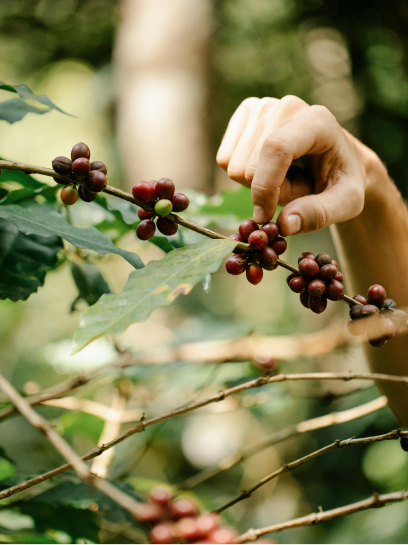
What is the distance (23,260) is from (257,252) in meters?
0.41

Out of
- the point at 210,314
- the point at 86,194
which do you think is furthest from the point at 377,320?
the point at 210,314

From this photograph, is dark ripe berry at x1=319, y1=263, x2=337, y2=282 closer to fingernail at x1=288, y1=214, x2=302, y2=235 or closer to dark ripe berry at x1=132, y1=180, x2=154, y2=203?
fingernail at x1=288, y1=214, x2=302, y2=235

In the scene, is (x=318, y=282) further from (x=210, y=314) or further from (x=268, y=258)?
(x=210, y=314)

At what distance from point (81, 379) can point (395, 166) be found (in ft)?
9.25

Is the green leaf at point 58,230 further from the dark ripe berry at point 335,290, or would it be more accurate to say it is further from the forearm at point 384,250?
the forearm at point 384,250

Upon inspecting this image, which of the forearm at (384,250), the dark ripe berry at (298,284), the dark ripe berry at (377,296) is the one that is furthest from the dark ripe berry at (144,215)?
the forearm at (384,250)

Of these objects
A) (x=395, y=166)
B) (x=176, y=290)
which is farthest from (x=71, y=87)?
(x=176, y=290)

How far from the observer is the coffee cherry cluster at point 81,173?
19.0 inches

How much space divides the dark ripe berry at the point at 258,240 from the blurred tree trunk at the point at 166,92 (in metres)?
1.85

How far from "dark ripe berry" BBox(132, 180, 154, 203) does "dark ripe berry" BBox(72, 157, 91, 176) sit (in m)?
0.06

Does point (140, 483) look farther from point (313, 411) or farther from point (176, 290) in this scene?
point (313, 411)

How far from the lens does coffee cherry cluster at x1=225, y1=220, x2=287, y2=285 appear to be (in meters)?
0.50

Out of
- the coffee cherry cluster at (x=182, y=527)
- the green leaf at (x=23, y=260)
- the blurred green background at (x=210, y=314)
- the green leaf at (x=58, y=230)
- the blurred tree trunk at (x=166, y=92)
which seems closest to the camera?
the coffee cherry cluster at (x=182, y=527)

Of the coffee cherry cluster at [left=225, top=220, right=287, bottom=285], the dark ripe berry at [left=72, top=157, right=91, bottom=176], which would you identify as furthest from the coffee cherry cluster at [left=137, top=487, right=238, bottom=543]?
the dark ripe berry at [left=72, top=157, right=91, bottom=176]
